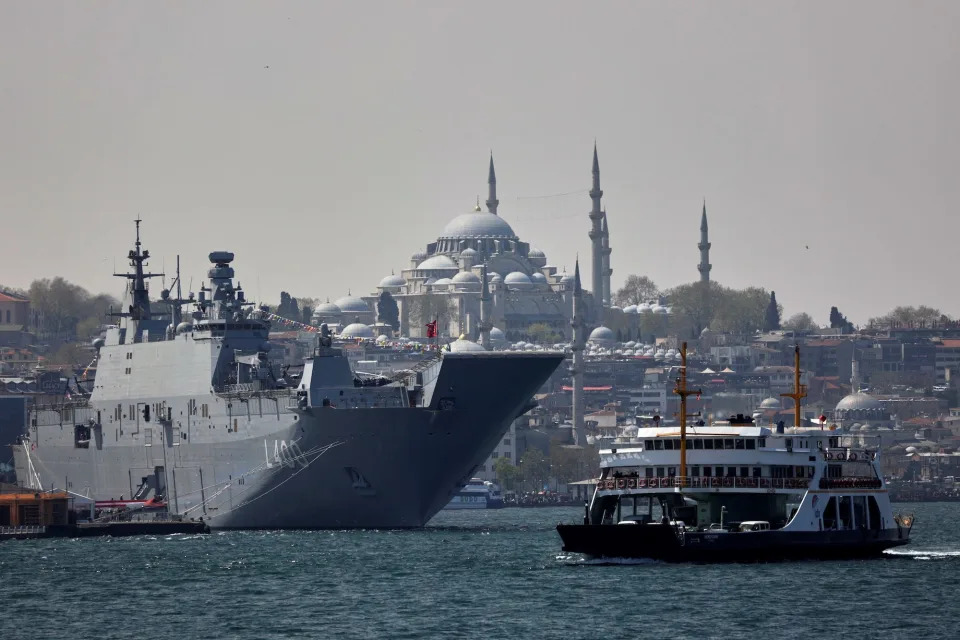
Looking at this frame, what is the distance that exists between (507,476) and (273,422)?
79.8 metres

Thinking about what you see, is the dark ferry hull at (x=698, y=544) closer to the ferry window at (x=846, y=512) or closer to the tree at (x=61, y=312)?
→ the ferry window at (x=846, y=512)

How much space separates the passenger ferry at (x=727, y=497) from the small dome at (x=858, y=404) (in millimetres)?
138664

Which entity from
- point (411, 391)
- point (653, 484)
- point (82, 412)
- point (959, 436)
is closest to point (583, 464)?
point (959, 436)

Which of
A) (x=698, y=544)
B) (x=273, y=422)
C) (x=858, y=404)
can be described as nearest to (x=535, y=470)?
(x=858, y=404)

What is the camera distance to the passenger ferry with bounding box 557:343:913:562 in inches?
2206

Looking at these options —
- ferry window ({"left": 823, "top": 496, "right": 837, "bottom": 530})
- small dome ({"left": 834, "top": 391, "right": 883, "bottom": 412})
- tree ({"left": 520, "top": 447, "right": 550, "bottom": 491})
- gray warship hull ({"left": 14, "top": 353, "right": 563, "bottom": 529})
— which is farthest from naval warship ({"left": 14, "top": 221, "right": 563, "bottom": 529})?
small dome ({"left": 834, "top": 391, "right": 883, "bottom": 412})

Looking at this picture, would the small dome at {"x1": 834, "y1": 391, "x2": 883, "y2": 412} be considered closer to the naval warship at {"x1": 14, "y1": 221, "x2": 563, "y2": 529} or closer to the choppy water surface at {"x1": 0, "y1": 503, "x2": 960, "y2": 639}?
the naval warship at {"x1": 14, "y1": 221, "x2": 563, "y2": 529}

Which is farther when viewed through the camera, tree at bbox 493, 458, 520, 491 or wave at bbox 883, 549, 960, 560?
tree at bbox 493, 458, 520, 491

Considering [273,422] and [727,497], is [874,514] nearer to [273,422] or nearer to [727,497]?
[727,497]

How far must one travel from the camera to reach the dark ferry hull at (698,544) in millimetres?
55750

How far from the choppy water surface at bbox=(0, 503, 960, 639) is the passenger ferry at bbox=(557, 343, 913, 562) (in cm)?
65

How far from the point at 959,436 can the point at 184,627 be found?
15318 centimetres

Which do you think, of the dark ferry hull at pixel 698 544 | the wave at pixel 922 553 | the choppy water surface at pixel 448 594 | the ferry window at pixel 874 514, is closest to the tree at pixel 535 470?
the choppy water surface at pixel 448 594

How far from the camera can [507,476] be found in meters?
154
